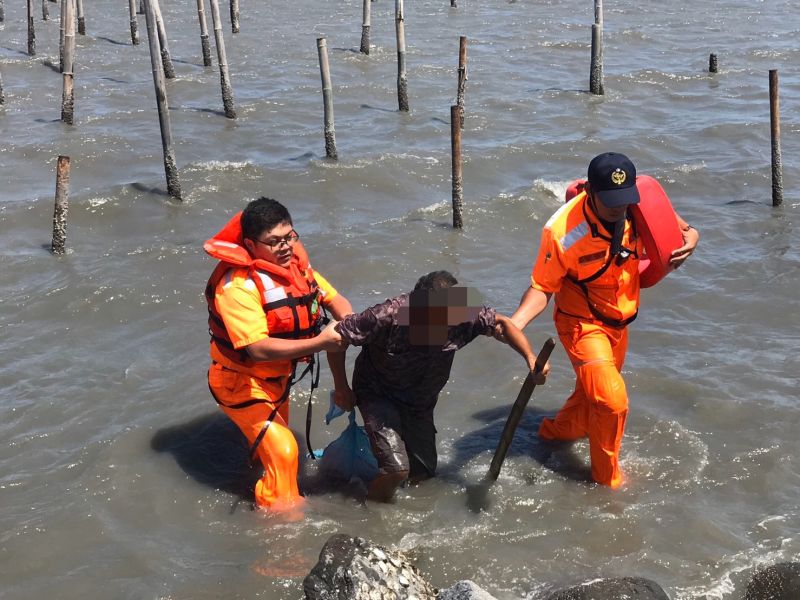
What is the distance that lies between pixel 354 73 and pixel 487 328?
17.8m

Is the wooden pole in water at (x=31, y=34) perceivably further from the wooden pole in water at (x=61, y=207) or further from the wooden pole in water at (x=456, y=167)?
the wooden pole in water at (x=456, y=167)

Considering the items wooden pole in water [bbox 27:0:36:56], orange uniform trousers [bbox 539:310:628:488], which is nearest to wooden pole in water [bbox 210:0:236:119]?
wooden pole in water [bbox 27:0:36:56]

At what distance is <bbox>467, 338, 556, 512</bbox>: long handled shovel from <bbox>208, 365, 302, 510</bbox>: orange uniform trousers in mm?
1278

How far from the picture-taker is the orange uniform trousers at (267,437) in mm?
6211

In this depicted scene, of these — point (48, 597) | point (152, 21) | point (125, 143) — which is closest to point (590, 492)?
point (48, 597)

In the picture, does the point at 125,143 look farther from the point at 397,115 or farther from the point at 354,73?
the point at 354,73

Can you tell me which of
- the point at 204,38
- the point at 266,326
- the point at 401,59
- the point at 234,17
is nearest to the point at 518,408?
the point at 266,326

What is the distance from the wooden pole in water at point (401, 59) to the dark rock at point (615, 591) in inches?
564

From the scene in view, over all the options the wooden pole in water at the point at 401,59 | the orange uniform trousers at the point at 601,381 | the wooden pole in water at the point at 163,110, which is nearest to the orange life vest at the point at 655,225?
the orange uniform trousers at the point at 601,381

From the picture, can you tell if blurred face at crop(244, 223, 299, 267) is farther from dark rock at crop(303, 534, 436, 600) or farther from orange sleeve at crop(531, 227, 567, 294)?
dark rock at crop(303, 534, 436, 600)

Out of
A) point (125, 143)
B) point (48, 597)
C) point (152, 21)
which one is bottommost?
point (48, 597)

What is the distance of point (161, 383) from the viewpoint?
8445mm

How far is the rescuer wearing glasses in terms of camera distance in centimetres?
586

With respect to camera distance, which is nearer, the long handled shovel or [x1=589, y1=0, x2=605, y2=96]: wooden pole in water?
the long handled shovel
